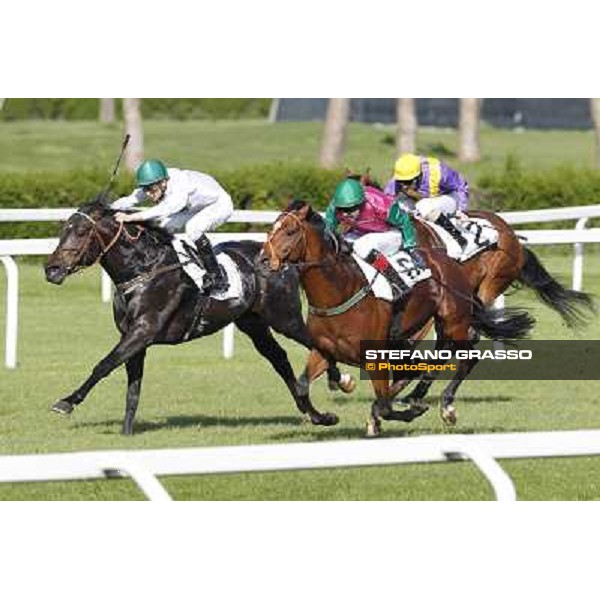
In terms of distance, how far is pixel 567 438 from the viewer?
498 centimetres

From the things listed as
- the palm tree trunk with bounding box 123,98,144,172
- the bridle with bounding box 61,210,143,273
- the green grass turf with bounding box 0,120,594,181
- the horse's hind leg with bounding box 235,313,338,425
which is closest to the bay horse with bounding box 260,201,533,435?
the horse's hind leg with bounding box 235,313,338,425

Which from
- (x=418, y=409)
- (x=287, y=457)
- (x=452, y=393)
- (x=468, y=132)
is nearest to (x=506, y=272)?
(x=452, y=393)

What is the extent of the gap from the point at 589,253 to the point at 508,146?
57.0 feet

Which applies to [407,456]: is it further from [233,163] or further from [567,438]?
[233,163]

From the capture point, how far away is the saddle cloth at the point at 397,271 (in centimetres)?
945

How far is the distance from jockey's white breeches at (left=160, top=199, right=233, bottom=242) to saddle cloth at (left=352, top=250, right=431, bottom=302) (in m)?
1.14

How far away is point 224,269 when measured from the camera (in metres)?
10.3

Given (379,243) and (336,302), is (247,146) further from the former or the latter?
(336,302)

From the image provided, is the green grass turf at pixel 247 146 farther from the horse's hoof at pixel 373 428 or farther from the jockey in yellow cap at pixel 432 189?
the horse's hoof at pixel 373 428

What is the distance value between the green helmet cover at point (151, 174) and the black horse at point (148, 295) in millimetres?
246

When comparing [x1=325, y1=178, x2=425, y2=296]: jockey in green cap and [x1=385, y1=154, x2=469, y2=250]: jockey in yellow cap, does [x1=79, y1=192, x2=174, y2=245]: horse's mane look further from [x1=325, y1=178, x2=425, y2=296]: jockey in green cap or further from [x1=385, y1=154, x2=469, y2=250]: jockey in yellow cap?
[x1=385, y1=154, x2=469, y2=250]: jockey in yellow cap

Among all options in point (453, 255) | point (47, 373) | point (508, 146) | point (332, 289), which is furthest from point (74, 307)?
point (508, 146)

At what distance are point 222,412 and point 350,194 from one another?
1.70m

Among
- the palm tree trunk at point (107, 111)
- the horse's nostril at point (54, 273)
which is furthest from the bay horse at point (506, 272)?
the palm tree trunk at point (107, 111)
